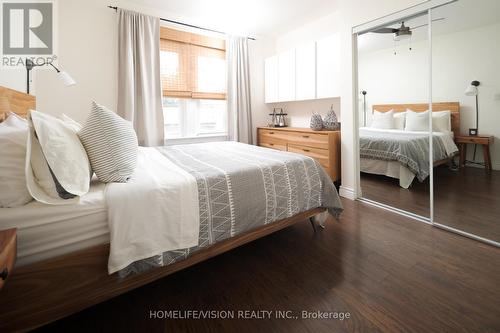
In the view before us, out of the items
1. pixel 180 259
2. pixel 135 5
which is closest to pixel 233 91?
pixel 135 5

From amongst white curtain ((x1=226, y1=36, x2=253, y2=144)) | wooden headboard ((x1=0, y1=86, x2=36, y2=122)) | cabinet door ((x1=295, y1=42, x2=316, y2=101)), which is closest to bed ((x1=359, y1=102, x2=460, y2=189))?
cabinet door ((x1=295, y1=42, x2=316, y2=101))

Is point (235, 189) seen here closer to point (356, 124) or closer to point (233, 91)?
point (356, 124)

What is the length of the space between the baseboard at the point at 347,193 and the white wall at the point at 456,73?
110 centimetres

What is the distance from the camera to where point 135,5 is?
324cm

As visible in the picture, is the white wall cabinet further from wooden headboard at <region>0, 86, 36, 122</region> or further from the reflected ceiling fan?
wooden headboard at <region>0, 86, 36, 122</region>

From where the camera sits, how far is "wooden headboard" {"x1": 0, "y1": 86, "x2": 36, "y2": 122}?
1.52 m

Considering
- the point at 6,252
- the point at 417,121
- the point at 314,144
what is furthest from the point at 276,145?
the point at 6,252

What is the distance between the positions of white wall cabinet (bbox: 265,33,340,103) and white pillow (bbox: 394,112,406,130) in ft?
2.69

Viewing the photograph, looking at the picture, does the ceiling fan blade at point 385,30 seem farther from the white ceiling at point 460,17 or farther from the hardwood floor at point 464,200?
the hardwood floor at point 464,200

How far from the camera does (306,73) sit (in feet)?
12.0

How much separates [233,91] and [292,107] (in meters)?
1.08

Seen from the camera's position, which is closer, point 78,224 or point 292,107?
point 78,224

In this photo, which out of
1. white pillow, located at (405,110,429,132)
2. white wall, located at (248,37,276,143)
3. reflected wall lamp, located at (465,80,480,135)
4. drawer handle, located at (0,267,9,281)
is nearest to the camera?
drawer handle, located at (0,267,9,281)

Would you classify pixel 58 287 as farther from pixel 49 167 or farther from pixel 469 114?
pixel 469 114
